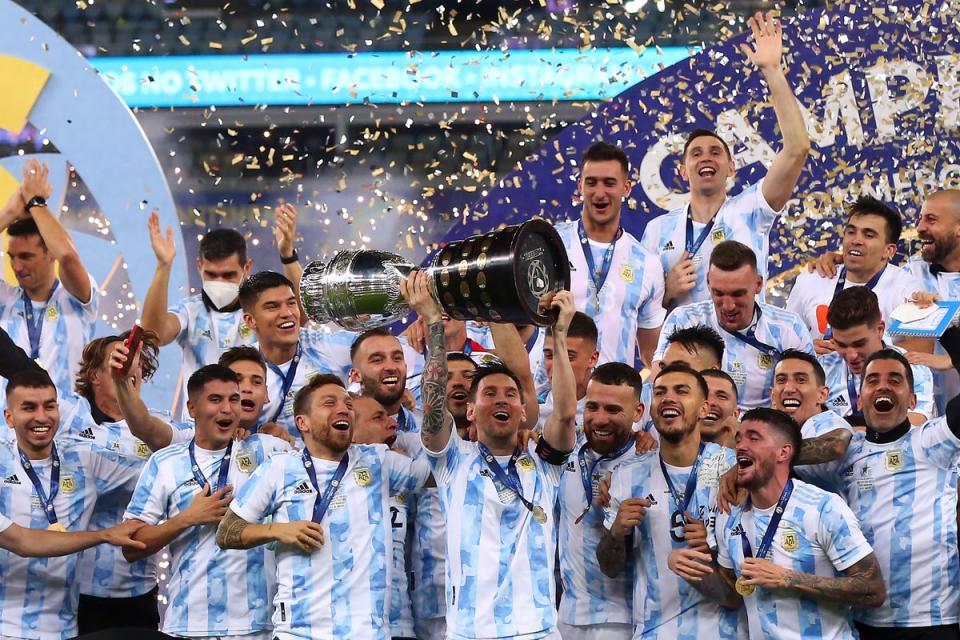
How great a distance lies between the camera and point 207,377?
16.2 feet

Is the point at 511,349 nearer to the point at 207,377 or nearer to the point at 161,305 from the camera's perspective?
the point at 207,377

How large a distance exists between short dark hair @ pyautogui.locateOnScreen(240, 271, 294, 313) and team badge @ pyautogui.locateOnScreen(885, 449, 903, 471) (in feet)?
7.66

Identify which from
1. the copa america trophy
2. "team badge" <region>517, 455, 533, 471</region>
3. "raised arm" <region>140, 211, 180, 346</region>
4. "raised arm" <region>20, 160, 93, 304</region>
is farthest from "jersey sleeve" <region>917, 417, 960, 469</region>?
"raised arm" <region>20, 160, 93, 304</region>

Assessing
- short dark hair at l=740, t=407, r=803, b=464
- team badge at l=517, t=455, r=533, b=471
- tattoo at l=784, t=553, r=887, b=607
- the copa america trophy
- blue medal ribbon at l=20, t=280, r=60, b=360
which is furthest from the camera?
blue medal ribbon at l=20, t=280, r=60, b=360

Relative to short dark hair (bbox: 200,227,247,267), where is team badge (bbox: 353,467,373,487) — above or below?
below

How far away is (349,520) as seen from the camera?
4652 mm

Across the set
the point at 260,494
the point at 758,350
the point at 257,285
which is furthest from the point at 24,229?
the point at 758,350

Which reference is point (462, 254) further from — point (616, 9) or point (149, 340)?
point (616, 9)

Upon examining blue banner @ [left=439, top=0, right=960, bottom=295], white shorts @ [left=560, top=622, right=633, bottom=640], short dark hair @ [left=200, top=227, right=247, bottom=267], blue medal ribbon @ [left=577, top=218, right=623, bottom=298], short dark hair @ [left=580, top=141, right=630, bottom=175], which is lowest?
white shorts @ [left=560, top=622, right=633, bottom=640]

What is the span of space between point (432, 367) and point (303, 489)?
656mm

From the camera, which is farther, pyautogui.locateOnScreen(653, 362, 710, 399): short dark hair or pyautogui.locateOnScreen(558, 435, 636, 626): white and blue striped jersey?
pyautogui.locateOnScreen(558, 435, 636, 626): white and blue striped jersey

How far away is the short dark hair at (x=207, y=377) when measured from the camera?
4926 millimetres

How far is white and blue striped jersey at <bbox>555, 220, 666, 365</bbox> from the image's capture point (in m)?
5.85

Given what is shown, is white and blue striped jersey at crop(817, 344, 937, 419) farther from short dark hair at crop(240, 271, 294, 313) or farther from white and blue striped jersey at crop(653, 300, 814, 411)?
short dark hair at crop(240, 271, 294, 313)
